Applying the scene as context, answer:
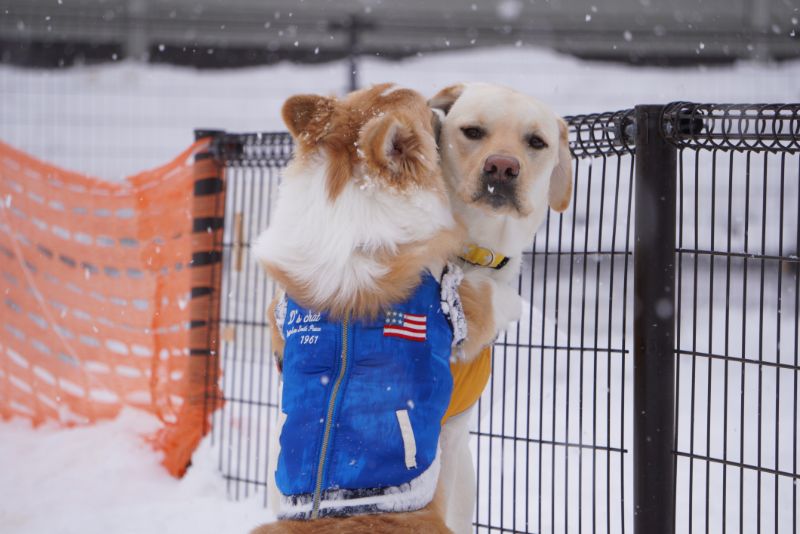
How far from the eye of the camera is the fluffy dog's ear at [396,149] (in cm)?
180

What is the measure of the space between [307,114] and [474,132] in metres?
0.60

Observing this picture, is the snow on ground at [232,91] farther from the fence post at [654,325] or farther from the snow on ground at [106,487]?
the fence post at [654,325]

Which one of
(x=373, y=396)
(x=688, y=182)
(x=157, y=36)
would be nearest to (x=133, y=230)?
(x=373, y=396)

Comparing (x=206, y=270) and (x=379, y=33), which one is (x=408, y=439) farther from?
→ (x=379, y=33)

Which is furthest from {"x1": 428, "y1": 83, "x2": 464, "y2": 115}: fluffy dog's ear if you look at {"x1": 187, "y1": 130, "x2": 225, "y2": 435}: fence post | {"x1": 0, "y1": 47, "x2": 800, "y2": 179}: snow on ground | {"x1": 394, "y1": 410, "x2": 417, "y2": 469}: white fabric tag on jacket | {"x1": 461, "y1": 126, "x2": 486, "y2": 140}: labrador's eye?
{"x1": 0, "y1": 47, "x2": 800, "y2": 179}: snow on ground

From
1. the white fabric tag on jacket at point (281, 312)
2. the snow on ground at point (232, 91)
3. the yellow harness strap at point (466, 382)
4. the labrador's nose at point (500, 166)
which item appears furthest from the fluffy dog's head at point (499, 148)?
the snow on ground at point (232, 91)

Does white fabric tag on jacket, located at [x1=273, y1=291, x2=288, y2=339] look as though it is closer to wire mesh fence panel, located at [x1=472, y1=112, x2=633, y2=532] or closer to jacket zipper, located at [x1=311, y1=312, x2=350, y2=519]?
jacket zipper, located at [x1=311, y1=312, x2=350, y2=519]

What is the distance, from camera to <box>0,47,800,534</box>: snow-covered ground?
2973 mm

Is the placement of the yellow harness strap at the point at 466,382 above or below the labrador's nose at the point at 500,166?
below

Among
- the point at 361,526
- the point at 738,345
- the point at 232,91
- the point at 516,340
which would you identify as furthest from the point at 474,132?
the point at 232,91

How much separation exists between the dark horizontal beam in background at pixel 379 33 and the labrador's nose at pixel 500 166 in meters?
6.04

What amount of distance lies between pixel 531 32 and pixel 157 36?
4.72 metres

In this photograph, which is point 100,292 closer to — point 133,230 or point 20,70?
point 133,230

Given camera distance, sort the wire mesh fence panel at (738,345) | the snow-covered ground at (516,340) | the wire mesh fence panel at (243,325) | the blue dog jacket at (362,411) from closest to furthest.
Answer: the blue dog jacket at (362,411)
the wire mesh fence panel at (738,345)
the snow-covered ground at (516,340)
the wire mesh fence panel at (243,325)
